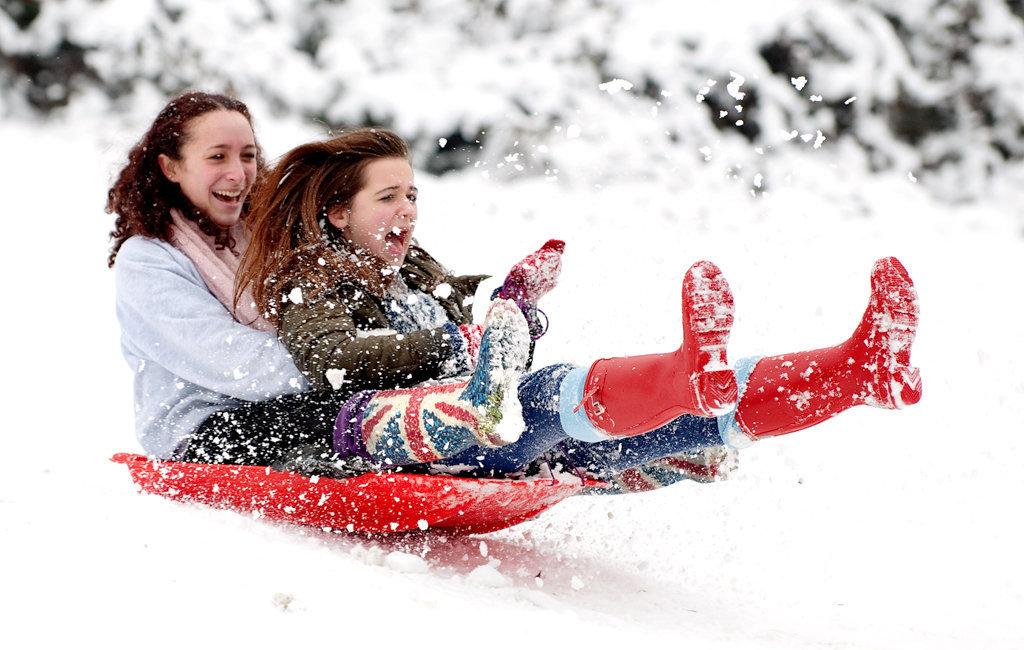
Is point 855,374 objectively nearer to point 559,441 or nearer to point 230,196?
point 559,441

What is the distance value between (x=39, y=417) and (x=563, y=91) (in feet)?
9.20

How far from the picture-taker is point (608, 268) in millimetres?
3564

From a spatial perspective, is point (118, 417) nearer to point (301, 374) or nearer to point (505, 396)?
point (301, 374)

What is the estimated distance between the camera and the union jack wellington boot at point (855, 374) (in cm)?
142

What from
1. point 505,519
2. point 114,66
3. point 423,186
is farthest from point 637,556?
point 114,66

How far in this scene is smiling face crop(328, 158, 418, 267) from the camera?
192 cm

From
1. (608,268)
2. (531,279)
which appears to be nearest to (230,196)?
(531,279)

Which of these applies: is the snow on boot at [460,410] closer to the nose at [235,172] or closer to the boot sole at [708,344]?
the boot sole at [708,344]

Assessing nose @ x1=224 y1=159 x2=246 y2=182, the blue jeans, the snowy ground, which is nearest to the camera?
the snowy ground

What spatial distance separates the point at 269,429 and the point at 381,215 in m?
0.42

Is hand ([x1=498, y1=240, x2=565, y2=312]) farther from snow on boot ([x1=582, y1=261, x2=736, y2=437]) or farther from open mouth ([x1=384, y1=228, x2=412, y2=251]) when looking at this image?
snow on boot ([x1=582, y1=261, x2=736, y2=437])

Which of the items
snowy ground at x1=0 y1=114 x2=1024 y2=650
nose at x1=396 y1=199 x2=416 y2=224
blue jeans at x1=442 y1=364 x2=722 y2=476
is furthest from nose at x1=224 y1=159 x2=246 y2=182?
blue jeans at x1=442 y1=364 x2=722 y2=476

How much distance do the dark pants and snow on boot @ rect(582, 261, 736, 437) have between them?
56 centimetres

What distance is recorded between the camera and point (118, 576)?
133 cm
